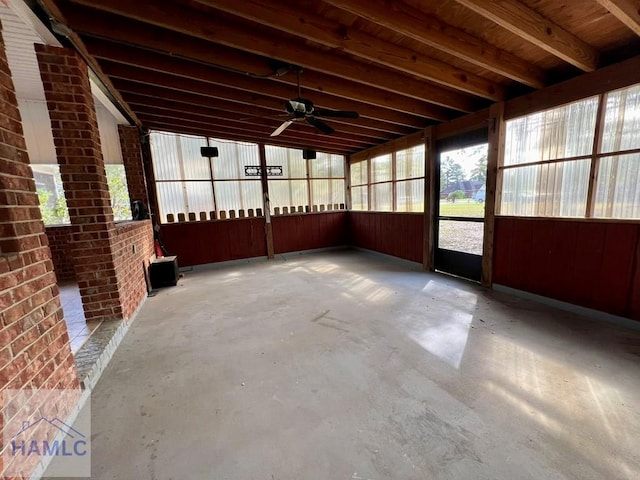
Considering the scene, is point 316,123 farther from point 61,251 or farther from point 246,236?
point 61,251

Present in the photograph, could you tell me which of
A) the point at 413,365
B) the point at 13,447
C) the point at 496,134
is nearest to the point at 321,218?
the point at 496,134

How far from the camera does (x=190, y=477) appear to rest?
1.42m

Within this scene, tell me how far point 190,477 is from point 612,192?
4.54 metres

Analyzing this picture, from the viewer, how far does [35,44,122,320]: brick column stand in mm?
2514

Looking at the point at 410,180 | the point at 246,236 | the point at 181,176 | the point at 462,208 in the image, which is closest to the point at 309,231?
the point at 246,236

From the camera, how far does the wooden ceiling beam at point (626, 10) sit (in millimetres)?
1934

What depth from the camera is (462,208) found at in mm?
4609

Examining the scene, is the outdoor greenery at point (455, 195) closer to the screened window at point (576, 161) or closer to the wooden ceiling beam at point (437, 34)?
the screened window at point (576, 161)

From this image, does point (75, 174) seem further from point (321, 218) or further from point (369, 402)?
point (321, 218)

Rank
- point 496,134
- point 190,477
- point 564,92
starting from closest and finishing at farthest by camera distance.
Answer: point 190,477 → point 564,92 → point 496,134

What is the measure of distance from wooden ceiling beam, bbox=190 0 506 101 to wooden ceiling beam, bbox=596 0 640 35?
4.35ft

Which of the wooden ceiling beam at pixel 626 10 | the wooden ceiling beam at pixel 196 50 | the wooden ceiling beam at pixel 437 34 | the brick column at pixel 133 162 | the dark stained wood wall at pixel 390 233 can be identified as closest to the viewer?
the wooden ceiling beam at pixel 626 10

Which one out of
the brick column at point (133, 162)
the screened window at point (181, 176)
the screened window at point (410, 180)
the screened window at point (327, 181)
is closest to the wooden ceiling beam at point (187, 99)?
the brick column at point (133, 162)

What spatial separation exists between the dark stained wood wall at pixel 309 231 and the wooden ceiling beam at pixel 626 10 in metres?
5.96
